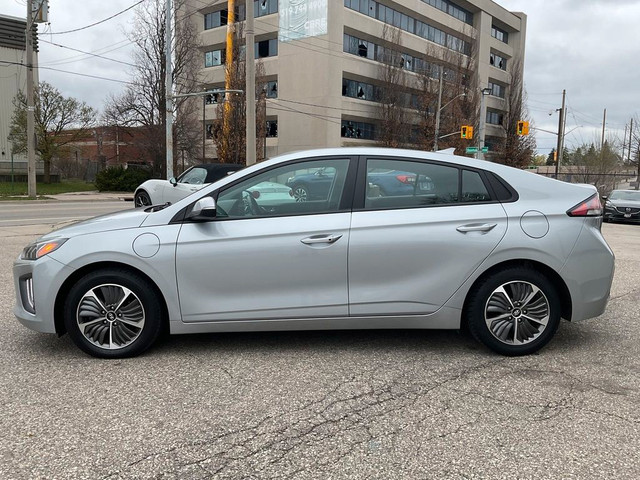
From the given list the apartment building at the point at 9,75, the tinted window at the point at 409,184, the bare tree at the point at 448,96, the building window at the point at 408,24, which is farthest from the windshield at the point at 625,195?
the apartment building at the point at 9,75

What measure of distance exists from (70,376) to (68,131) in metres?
38.9

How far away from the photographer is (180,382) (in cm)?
358

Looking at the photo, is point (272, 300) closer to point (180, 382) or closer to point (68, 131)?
point (180, 382)

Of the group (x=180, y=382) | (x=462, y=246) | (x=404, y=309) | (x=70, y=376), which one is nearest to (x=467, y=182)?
(x=462, y=246)

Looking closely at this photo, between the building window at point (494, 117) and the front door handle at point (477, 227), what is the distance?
65.2m

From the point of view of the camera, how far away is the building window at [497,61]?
64.9 meters

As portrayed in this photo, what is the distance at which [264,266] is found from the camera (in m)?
3.89

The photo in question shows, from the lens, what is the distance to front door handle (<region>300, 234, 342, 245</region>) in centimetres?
388

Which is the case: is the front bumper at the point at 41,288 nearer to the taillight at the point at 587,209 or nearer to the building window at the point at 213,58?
the taillight at the point at 587,209

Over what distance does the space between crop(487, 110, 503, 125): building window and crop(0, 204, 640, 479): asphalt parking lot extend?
213 feet

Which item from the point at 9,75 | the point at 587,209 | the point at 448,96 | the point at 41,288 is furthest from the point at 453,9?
the point at 41,288

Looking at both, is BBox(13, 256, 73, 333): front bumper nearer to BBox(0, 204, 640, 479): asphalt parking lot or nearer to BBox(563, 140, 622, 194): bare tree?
BBox(0, 204, 640, 479): asphalt parking lot

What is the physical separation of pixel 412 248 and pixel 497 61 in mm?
69508

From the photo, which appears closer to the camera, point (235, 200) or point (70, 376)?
point (70, 376)
